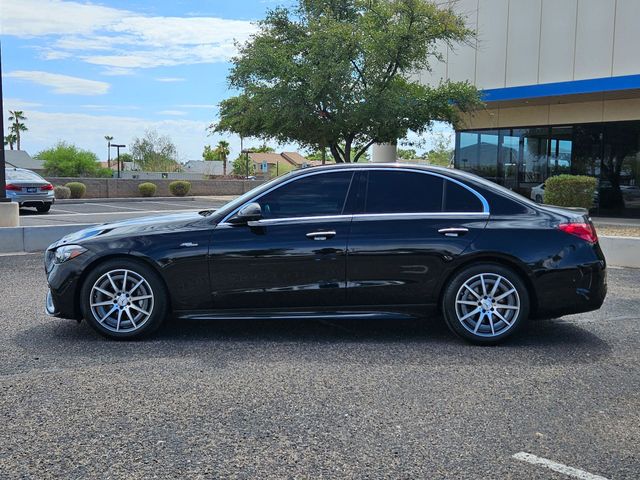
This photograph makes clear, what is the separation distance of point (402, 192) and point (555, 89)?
1487 centimetres

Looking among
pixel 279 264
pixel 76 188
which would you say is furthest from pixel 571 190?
pixel 76 188

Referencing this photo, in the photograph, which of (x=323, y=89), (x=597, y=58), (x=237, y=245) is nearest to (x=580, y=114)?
(x=597, y=58)

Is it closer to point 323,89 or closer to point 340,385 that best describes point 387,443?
point 340,385

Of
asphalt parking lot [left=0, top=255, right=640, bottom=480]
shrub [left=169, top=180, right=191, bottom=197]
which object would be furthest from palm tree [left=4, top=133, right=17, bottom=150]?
asphalt parking lot [left=0, top=255, right=640, bottom=480]

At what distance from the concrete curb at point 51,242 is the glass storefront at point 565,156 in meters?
9.85

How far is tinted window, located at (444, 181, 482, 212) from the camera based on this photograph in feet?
18.6

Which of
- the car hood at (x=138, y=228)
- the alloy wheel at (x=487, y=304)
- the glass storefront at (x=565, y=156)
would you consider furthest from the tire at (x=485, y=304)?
the glass storefront at (x=565, y=156)

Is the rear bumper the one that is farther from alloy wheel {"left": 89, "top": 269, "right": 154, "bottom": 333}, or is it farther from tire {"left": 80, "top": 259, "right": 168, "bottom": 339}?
alloy wheel {"left": 89, "top": 269, "right": 154, "bottom": 333}

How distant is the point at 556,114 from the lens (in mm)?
20969

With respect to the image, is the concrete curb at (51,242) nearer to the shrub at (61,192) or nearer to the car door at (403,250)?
the car door at (403,250)

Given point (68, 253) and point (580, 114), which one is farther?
point (580, 114)

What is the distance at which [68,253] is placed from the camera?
5.54 meters

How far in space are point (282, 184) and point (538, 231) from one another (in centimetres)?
234

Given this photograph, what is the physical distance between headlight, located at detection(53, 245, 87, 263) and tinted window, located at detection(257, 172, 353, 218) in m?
1.64
